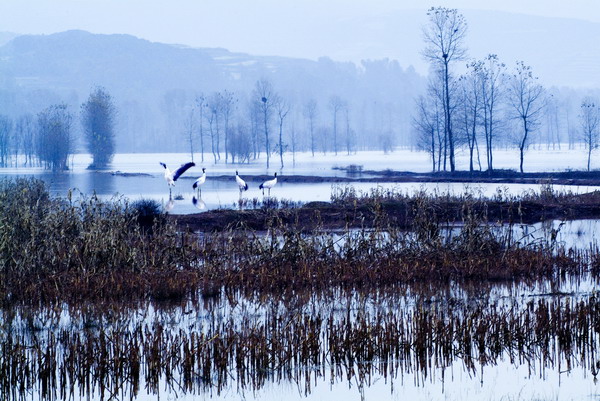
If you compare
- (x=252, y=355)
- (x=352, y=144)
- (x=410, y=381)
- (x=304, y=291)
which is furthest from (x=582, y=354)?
(x=352, y=144)

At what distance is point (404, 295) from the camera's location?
514 inches

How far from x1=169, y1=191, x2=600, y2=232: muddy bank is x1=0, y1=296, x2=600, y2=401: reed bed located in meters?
12.2

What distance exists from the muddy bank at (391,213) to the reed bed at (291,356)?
12.2 m

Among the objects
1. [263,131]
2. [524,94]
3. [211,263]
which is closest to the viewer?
[211,263]

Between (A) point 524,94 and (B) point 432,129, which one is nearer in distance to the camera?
(B) point 432,129

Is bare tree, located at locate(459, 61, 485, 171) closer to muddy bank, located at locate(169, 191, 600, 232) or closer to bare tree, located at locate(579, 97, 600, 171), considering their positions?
bare tree, located at locate(579, 97, 600, 171)

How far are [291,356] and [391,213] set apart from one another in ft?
53.5

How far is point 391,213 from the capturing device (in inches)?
987

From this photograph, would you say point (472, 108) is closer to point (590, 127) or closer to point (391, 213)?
point (590, 127)

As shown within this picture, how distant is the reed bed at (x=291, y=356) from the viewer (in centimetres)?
841

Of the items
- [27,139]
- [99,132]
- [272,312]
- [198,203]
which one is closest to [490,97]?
[198,203]

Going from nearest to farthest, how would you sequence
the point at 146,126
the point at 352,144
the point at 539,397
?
the point at 539,397 → the point at 352,144 → the point at 146,126

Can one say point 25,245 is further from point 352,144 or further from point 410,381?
point 352,144

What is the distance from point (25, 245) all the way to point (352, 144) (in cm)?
14291
